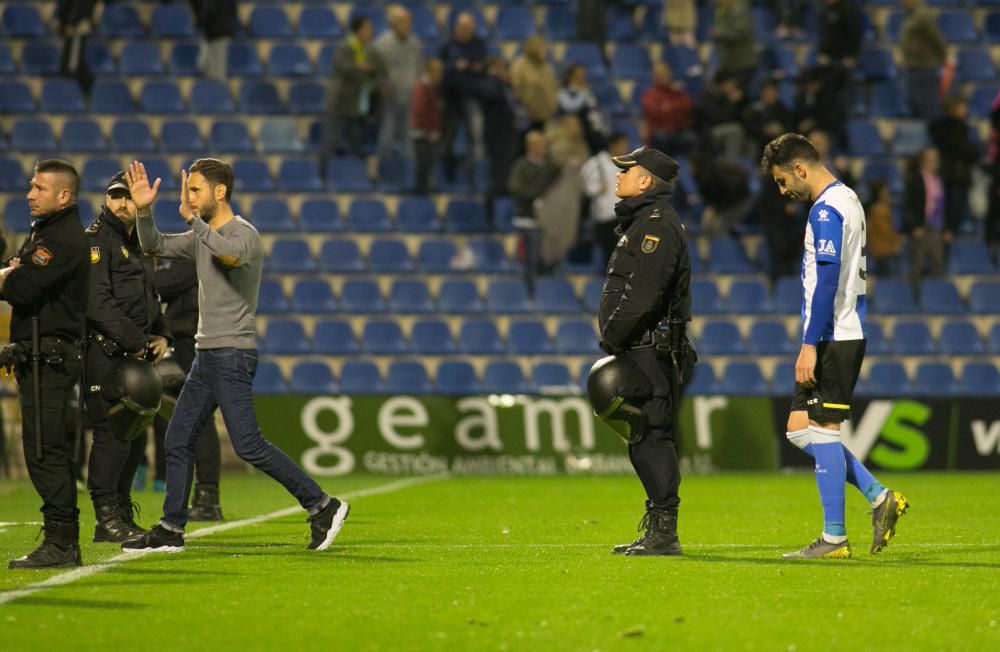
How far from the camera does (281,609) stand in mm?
6680

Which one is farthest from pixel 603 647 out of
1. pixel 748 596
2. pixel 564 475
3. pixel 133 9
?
pixel 133 9

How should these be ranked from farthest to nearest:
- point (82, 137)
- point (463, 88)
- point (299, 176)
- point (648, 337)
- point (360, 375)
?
point (82, 137) → point (299, 176) → point (463, 88) → point (360, 375) → point (648, 337)

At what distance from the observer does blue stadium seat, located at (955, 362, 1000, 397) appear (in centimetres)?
2020

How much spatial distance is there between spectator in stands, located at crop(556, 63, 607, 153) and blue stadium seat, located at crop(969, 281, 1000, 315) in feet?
17.9

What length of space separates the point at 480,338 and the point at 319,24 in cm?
636

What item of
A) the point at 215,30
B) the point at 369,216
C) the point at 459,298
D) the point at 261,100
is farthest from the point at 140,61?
the point at 459,298

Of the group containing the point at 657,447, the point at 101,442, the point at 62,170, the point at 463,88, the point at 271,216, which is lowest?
the point at 101,442

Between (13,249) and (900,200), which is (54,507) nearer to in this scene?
(13,249)

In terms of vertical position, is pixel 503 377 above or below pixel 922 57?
below

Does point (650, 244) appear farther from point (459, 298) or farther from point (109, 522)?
point (459, 298)

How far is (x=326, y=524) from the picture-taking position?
8.92 metres

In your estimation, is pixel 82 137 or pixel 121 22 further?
pixel 121 22

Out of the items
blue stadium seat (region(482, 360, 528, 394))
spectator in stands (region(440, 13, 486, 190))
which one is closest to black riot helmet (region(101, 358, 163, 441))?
blue stadium seat (region(482, 360, 528, 394))

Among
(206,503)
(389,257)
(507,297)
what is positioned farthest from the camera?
(389,257)
